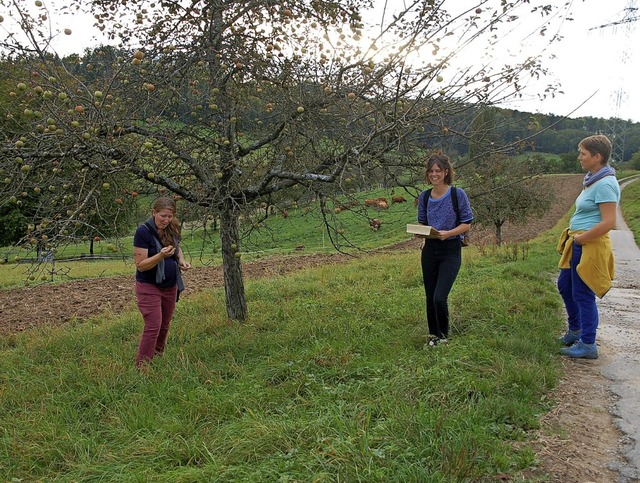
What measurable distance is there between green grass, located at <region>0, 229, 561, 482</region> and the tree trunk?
0.25 meters

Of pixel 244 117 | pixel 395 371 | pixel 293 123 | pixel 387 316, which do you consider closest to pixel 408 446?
pixel 395 371

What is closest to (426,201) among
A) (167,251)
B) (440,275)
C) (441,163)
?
(441,163)

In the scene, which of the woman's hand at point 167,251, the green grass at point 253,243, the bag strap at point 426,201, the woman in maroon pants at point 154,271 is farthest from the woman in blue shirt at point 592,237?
the woman in maroon pants at point 154,271

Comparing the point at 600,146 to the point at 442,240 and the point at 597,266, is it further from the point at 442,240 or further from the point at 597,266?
the point at 442,240

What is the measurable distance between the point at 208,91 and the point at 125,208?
1.71 m

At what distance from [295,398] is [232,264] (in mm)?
2634

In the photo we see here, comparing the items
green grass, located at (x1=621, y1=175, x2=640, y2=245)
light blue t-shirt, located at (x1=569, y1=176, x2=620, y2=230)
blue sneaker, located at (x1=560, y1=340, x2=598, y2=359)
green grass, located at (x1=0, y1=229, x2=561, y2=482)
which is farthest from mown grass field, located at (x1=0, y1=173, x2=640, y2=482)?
green grass, located at (x1=621, y1=175, x2=640, y2=245)

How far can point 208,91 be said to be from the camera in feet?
18.5

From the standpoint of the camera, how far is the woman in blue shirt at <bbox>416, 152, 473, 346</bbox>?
457 centimetres

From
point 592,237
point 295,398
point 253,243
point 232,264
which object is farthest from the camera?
point 232,264

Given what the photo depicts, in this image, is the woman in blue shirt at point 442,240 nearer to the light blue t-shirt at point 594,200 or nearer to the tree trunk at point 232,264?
the light blue t-shirt at point 594,200

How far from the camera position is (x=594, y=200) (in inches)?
167

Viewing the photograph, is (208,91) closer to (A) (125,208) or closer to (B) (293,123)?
(B) (293,123)

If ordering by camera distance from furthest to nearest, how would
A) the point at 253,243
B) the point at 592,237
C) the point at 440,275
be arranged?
1. the point at 253,243
2. the point at 440,275
3. the point at 592,237
